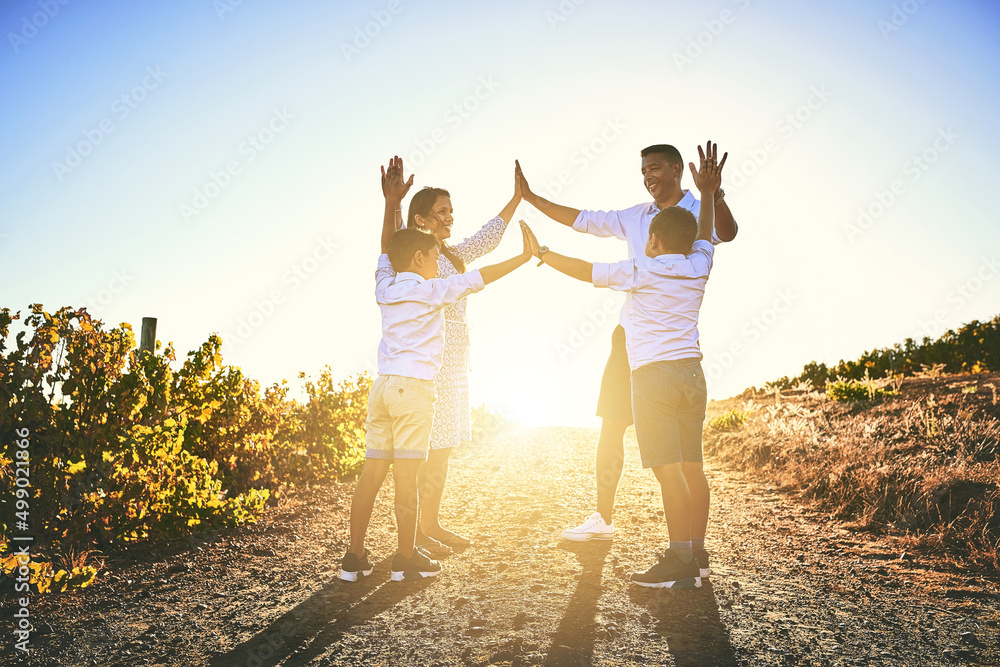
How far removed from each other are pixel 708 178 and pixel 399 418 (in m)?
2.46

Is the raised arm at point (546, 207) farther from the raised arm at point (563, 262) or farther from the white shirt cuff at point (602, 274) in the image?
the white shirt cuff at point (602, 274)

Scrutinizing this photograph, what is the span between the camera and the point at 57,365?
4.05 meters

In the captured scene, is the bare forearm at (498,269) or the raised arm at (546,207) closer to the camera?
the bare forearm at (498,269)

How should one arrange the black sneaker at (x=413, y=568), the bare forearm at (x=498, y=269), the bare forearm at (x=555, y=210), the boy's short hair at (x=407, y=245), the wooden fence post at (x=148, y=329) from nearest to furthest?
1. the black sneaker at (x=413, y=568)
2. the bare forearm at (x=498, y=269)
3. the boy's short hair at (x=407, y=245)
4. the bare forearm at (x=555, y=210)
5. the wooden fence post at (x=148, y=329)

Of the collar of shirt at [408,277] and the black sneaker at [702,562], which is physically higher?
the collar of shirt at [408,277]

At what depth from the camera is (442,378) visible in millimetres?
4230

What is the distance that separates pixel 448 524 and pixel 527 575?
1536 mm

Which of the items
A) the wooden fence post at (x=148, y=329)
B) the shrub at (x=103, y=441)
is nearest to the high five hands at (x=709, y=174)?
the shrub at (x=103, y=441)

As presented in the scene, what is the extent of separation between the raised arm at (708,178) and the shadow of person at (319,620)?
2.76 metres

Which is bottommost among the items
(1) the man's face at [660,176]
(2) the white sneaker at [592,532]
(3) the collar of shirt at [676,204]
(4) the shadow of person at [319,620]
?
(4) the shadow of person at [319,620]

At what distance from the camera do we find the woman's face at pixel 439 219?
13.9 ft

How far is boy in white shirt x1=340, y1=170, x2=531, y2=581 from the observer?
3598mm

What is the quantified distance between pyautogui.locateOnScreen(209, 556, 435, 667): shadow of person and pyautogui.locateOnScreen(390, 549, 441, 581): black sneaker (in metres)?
0.04

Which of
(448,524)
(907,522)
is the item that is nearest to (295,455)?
(448,524)
